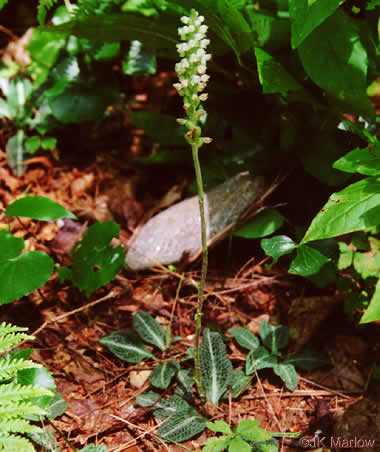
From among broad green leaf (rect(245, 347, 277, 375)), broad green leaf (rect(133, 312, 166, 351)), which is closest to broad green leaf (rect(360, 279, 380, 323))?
broad green leaf (rect(245, 347, 277, 375))

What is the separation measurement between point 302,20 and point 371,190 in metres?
0.75

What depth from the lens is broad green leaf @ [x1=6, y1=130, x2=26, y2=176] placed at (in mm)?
3160

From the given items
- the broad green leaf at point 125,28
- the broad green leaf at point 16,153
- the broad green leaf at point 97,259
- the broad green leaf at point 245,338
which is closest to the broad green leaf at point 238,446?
the broad green leaf at point 245,338

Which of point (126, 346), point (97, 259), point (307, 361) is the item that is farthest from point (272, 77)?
point (126, 346)

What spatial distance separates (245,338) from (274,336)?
16cm

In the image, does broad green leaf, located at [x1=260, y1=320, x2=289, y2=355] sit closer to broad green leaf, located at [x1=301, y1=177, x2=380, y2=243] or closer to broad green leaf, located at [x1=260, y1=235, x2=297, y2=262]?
broad green leaf, located at [x1=260, y1=235, x2=297, y2=262]

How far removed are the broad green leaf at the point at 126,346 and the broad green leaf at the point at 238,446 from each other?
69cm

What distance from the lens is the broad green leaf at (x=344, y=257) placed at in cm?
219

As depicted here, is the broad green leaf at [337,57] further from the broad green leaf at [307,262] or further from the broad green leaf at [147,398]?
the broad green leaf at [147,398]

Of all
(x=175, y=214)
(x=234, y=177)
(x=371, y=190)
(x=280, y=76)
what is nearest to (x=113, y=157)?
(x=175, y=214)

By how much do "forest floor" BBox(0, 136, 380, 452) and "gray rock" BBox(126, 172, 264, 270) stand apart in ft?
0.34

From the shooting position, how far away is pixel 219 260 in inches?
105

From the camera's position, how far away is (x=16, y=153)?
10.4 ft

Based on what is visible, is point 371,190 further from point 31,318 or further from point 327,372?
point 31,318
